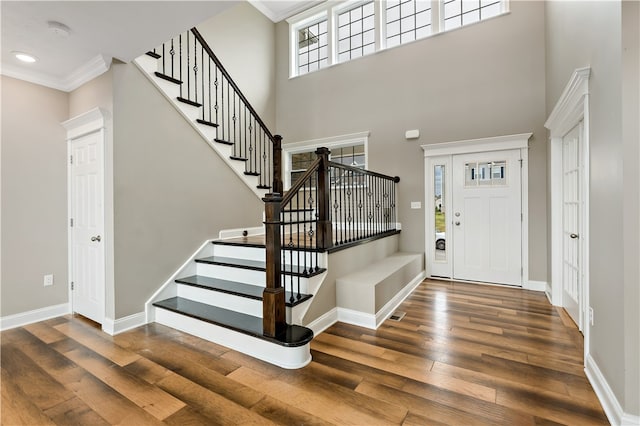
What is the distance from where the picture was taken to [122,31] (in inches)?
94.3

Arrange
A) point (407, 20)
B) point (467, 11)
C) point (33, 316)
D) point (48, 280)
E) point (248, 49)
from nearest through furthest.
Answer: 1. point (33, 316)
2. point (48, 280)
3. point (467, 11)
4. point (407, 20)
5. point (248, 49)

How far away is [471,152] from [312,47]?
13.1 feet

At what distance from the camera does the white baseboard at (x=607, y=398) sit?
1.53 m

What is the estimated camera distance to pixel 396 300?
11.7 feet

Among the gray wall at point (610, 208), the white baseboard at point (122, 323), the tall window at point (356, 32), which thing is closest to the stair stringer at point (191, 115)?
the white baseboard at point (122, 323)

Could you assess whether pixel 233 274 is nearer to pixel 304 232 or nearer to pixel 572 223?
pixel 304 232

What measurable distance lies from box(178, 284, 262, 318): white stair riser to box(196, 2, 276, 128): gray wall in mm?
4130

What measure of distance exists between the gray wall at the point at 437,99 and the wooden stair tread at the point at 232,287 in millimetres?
2998

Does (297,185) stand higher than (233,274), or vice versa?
(297,185)

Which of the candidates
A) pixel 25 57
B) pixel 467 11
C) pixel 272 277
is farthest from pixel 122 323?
pixel 467 11

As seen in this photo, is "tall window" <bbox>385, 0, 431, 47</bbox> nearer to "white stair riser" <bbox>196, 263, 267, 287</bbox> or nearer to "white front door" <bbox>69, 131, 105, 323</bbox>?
"white stair riser" <bbox>196, 263, 267, 287</bbox>

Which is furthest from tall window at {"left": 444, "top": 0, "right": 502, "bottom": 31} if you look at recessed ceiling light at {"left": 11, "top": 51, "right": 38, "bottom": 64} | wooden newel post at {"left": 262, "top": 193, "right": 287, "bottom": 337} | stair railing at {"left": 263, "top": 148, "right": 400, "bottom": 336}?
recessed ceiling light at {"left": 11, "top": 51, "right": 38, "bottom": 64}

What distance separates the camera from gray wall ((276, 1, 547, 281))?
4.16 m

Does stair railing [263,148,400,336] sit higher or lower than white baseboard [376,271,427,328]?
higher
